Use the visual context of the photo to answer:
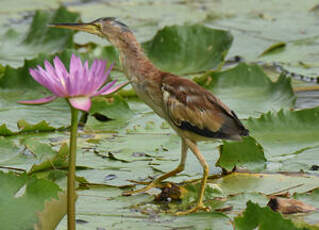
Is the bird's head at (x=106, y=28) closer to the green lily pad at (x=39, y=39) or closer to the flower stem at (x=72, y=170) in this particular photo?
the flower stem at (x=72, y=170)

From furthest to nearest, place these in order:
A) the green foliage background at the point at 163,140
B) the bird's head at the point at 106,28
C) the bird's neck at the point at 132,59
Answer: the bird's neck at the point at 132,59
the bird's head at the point at 106,28
the green foliage background at the point at 163,140

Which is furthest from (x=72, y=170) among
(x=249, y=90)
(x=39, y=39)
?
(x=39, y=39)

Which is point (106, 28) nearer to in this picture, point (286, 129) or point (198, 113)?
point (198, 113)

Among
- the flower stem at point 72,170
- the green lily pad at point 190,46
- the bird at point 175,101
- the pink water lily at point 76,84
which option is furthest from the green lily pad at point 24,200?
the green lily pad at point 190,46

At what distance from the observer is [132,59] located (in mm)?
2824

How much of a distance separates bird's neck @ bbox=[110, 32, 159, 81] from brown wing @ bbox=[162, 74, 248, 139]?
11 centimetres

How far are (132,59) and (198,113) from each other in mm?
360

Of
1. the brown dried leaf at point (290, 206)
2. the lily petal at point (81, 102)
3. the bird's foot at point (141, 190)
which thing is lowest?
the bird's foot at point (141, 190)

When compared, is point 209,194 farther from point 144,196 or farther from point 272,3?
point 272,3

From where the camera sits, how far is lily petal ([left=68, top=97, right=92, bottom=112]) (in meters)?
1.70

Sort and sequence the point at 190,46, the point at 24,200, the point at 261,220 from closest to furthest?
the point at 261,220 < the point at 24,200 < the point at 190,46

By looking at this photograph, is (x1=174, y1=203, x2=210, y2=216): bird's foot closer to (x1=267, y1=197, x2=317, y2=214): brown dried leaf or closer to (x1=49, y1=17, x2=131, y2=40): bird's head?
(x1=267, y1=197, x2=317, y2=214): brown dried leaf

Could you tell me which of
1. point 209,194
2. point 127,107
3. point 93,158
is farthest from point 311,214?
point 127,107

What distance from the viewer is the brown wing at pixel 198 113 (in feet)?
9.02
